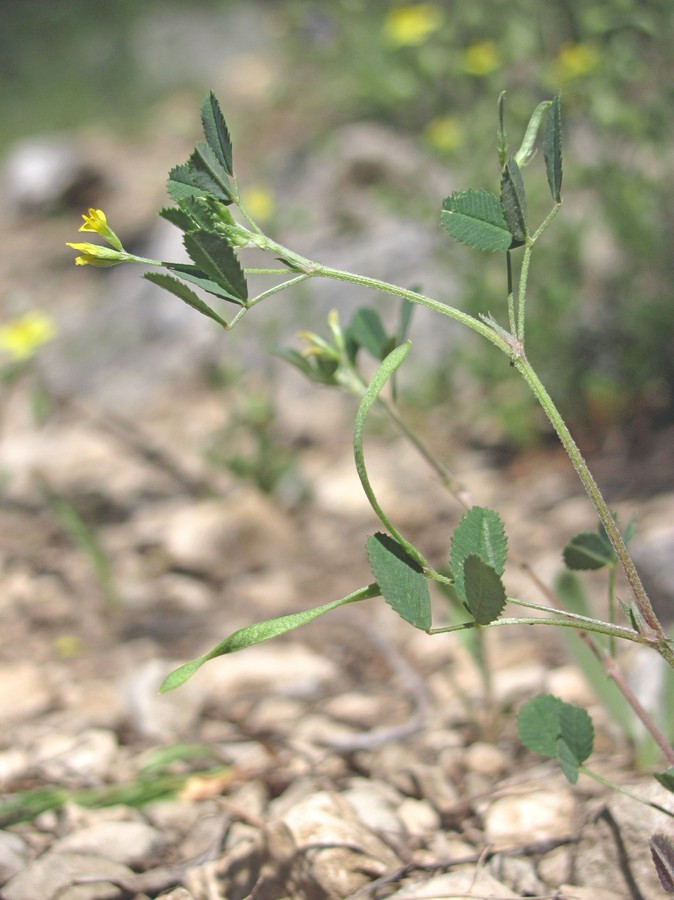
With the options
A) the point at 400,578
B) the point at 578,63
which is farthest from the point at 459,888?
the point at 578,63

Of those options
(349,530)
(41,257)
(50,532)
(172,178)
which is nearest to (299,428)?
(349,530)

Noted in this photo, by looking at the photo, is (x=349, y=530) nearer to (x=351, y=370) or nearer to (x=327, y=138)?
(x=351, y=370)

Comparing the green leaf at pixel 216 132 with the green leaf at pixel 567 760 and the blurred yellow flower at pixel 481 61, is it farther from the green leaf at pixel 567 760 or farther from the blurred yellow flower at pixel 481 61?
the blurred yellow flower at pixel 481 61

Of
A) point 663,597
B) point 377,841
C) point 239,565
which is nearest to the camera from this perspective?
point 377,841

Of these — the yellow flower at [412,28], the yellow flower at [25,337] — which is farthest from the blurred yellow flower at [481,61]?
the yellow flower at [25,337]

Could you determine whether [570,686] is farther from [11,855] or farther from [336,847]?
[11,855]

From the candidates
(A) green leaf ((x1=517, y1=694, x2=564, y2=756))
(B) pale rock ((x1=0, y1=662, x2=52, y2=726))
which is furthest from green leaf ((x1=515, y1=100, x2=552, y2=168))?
→ (B) pale rock ((x1=0, y1=662, x2=52, y2=726))

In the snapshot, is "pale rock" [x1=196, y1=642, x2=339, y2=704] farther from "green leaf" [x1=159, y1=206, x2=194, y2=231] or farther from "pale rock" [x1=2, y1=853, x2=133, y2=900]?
"green leaf" [x1=159, y1=206, x2=194, y2=231]
